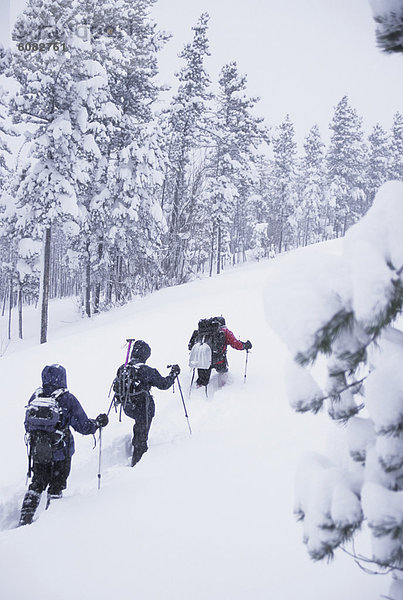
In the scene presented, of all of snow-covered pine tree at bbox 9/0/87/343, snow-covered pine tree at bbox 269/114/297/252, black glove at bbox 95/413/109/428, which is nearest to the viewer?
black glove at bbox 95/413/109/428

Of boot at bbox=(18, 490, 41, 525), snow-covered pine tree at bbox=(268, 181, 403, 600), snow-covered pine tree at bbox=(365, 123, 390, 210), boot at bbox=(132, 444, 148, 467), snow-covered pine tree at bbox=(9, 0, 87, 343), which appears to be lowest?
boot at bbox=(132, 444, 148, 467)

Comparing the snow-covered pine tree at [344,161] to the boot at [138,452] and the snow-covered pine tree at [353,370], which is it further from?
the snow-covered pine tree at [353,370]

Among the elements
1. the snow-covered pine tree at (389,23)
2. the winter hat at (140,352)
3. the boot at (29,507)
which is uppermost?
the snow-covered pine tree at (389,23)

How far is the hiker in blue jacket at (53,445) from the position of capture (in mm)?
4500

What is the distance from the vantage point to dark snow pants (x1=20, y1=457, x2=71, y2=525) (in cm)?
449

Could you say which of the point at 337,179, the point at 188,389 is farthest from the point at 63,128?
the point at 337,179

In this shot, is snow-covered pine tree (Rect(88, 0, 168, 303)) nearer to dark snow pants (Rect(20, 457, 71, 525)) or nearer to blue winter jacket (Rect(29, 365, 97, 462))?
blue winter jacket (Rect(29, 365, 97, 462))

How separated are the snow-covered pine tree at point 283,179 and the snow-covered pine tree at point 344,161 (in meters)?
4.55

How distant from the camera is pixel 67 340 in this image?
1302cm

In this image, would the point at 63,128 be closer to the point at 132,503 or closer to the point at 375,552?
the point at 132,503

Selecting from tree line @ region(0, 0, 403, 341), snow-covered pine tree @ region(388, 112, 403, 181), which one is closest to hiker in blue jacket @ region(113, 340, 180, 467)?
tree line @ region(0, 0, 403, 341)

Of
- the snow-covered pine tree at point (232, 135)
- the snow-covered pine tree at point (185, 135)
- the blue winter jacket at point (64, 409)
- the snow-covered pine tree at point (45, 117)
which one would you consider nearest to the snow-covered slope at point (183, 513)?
the blue winter jacket at point (64, 409)

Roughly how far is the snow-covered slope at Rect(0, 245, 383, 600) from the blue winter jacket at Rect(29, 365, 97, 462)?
0.62 meters

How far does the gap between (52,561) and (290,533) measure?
2133 millimetres
